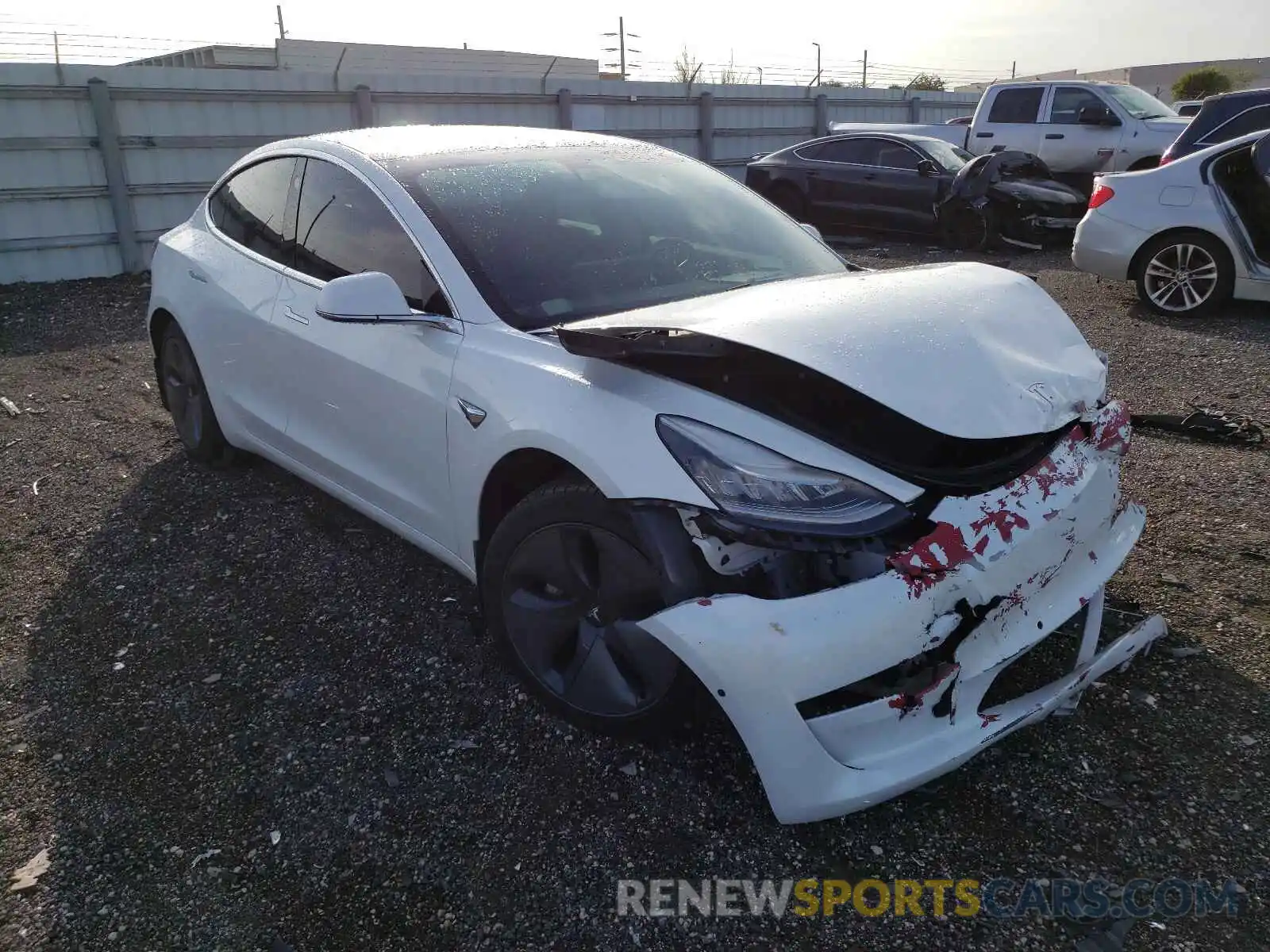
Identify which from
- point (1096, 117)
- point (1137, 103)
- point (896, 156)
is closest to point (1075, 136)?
point (1096, 117)

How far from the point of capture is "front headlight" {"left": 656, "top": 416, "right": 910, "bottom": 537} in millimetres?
2102

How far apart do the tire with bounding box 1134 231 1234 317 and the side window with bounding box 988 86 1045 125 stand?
6.45m

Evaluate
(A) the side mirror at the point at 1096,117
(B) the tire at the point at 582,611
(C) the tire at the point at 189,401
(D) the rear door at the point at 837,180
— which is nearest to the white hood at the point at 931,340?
(B) the tire at the point at 582,611

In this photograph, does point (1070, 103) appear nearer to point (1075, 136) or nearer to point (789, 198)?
point (1075, 136)

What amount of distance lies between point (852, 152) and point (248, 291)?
1015 centimetres

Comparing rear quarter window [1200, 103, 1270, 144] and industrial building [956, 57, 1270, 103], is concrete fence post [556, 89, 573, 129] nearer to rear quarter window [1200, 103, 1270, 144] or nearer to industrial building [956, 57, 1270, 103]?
rear quarter window [1200, 103, 1270, 144]

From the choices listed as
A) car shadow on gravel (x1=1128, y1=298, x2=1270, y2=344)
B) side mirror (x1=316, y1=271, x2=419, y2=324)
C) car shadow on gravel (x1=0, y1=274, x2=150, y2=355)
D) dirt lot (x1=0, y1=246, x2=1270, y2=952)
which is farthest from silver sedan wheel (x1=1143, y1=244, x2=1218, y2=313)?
car shadow on gravel (x1=0, y1=274, x2=150, y2=355)

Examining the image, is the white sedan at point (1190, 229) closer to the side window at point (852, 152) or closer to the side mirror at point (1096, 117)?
the side window at point (852, 152)

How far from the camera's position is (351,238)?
3381mm

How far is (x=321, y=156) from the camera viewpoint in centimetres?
370

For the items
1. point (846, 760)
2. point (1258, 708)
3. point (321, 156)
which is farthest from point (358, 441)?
point (1258, 708)

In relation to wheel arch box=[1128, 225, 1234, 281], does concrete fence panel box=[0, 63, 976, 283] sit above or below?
above

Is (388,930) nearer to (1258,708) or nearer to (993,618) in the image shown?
(993,618)

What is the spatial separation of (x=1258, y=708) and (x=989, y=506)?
116 cm
